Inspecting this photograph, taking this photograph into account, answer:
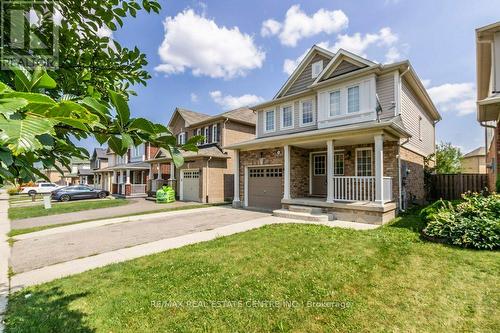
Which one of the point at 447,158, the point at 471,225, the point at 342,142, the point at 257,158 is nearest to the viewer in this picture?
the point at 471,225

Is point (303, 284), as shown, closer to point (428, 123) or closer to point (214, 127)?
point (428, 123)

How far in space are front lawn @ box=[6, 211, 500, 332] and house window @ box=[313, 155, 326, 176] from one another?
7.01 metres

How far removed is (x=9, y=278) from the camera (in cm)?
492

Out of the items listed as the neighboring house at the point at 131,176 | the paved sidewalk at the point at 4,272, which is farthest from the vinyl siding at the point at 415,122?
the neighboring house at the point at 131,176

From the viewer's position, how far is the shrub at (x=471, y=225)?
5.55m

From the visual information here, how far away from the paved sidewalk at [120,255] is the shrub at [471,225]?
2.12 metres

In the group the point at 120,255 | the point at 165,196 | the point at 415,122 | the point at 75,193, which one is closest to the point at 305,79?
the point at 415,122

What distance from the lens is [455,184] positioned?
45.3 ft

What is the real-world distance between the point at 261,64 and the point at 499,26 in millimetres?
9300

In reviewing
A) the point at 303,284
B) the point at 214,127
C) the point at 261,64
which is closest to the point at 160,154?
the point at 214,127

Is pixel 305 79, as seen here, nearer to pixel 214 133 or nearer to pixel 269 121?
pixel 269 121

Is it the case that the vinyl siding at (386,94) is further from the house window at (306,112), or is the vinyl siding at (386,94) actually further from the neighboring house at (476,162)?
the neighboring house at (476,162)

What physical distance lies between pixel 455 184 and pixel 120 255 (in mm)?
17005

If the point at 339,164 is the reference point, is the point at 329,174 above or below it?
below
